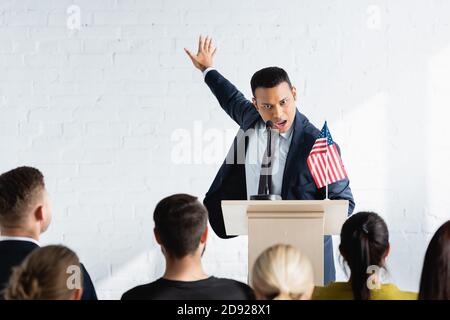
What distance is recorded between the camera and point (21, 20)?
4371 mm

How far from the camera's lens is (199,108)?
4238 mm

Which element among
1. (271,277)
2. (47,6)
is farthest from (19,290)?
(47,6)

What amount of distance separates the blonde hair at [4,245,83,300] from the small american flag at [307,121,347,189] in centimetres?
156

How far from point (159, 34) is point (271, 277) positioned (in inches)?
103

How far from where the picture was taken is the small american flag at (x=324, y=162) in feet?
10.5

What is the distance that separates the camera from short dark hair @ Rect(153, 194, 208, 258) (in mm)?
2232

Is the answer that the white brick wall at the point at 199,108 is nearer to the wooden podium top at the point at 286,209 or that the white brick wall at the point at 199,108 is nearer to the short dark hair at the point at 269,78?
the short dark hair at the point at 269,78

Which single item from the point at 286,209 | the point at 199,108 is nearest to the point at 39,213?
the point at 286,209

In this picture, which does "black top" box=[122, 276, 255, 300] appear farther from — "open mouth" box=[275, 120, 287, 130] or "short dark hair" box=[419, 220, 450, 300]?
"open mouth" box=[275, 120, 287, 130]

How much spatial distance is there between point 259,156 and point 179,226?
163cm

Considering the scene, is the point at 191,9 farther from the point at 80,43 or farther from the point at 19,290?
the point at 19,290

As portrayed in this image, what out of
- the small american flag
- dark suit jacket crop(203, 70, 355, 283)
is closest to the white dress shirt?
dark suit jacket crop(203, 70, 355, 283)

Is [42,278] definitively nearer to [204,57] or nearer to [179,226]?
[179,226]

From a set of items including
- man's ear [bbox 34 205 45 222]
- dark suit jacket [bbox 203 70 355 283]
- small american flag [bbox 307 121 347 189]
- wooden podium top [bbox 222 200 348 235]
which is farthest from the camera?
dark suit jacket [bbox 203 70 355 283]
